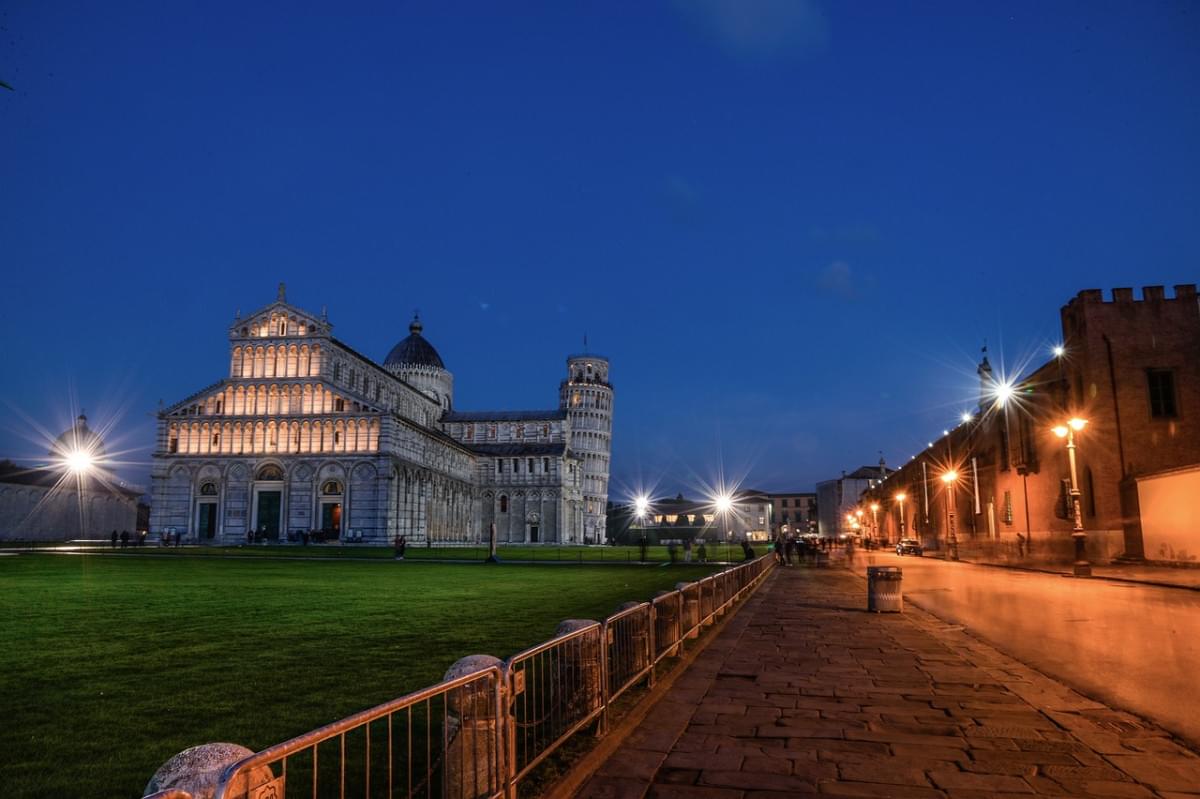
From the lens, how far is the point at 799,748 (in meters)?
6.20

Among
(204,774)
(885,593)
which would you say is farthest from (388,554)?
(204,774)

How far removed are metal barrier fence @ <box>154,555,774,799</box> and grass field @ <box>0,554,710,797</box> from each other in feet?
3.00

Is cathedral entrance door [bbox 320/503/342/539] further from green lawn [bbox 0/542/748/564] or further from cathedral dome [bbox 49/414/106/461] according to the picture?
cathedral dome [bbox 49/414/106/461]

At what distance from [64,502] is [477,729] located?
96.2m

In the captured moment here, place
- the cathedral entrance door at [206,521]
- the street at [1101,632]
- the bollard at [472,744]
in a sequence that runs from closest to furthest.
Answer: the bollard at [472,744]
the street at [1101,632]
the cathedral entrance door at [206,521]

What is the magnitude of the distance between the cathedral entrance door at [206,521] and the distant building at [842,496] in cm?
10620

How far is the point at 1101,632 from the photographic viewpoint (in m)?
13.3

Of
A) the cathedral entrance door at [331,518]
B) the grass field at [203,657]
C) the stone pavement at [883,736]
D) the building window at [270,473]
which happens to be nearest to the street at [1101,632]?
the stone pavement at [883,736]

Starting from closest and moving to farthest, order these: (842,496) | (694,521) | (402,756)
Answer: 1. (402,756)
2. (694,521)
3. (842,496)

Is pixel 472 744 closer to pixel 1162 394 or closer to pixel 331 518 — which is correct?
pixel 1162 394

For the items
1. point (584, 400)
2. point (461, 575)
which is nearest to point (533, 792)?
point (461, 575)

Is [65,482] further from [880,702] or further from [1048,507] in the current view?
[880,702]

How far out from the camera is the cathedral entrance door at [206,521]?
76125 mm

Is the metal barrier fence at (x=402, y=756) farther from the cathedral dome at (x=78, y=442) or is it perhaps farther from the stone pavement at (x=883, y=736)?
the cathedral dome at (x=78, y=442)
